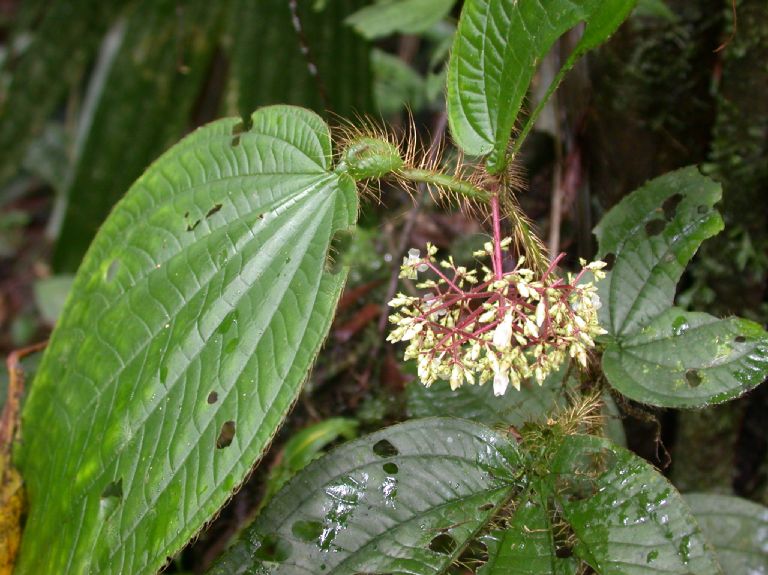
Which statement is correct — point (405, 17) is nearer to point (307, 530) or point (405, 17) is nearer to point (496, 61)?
point (496, 61)

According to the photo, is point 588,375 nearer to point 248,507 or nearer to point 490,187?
point 490,187

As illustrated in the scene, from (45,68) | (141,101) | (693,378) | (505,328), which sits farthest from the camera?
(45,68)

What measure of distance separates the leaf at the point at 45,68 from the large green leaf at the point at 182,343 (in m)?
A: 1.22

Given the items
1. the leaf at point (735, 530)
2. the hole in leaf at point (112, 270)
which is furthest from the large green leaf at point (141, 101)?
the leaf at point (735, 530)

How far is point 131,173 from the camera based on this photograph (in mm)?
1835

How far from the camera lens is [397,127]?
1298mm

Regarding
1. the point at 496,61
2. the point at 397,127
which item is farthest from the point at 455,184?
the point at 397,127

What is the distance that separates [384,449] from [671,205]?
1.77 ft

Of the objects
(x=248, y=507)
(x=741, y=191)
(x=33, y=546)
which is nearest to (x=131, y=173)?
(x=248, y=507)

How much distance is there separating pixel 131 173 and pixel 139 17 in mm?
425

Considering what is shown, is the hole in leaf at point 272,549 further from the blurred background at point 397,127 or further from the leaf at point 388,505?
the blurred background at point 397,127

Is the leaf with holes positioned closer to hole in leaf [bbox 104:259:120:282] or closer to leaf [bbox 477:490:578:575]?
leaf [bbox 477:490:578:575]

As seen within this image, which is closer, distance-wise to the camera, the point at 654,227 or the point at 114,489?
the point at 114,489

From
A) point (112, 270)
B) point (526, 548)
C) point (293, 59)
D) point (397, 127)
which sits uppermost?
point (293, 59)
